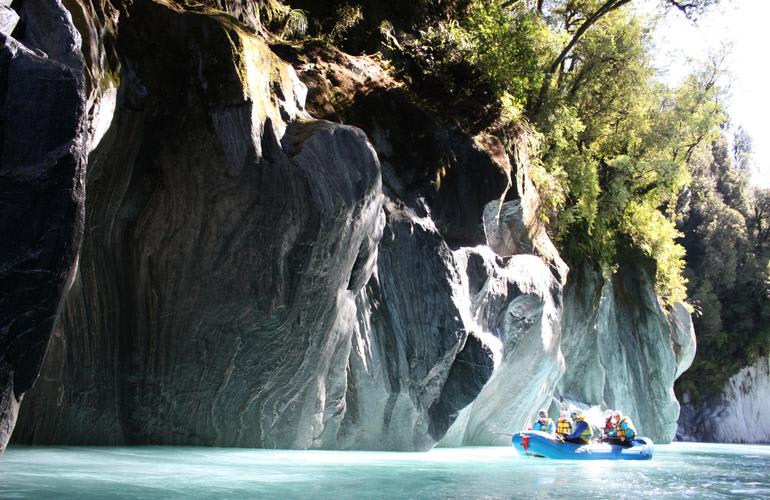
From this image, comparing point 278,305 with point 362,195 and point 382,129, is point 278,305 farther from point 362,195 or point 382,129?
point 382,129

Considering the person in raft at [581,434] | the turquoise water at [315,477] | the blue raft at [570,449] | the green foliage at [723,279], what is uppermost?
the green foliage at [723,279]

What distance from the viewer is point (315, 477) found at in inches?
334

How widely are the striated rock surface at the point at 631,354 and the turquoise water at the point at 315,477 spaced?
11.2 m

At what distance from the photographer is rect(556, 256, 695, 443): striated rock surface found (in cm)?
2389

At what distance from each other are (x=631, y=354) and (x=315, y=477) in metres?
19.8

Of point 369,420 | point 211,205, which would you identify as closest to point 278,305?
point 211,205

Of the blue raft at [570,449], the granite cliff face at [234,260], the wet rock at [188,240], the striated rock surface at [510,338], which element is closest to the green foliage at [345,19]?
the granite cliff face at [234,260]

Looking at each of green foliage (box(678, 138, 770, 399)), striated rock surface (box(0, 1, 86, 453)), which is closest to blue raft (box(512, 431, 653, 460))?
striated rock surface (box(0, 1, 86, 453))

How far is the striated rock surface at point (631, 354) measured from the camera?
23.9 metres

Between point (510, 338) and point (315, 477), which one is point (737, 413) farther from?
point (315, 477)

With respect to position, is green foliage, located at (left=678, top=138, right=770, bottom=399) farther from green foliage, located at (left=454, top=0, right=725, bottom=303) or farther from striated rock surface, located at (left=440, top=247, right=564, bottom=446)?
striated rock surface, located at (left=440, top=247, right=564, bottom=446)

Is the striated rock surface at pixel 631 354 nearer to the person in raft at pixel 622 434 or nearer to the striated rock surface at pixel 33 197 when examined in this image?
the person in raft at pixel 622 434

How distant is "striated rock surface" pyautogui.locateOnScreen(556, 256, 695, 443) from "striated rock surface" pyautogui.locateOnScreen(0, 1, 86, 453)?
1881cm

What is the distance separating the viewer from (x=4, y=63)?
6477 millimetres
